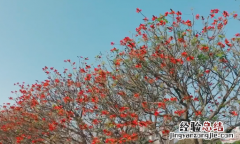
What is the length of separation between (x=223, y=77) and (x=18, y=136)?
25.0 feet

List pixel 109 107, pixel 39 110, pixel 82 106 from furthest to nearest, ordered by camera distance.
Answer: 1. pixel 39 110
2. pixel 82 106
3. pixel 109 107

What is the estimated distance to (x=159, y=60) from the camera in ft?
18.6

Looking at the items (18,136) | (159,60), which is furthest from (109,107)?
(18,136)

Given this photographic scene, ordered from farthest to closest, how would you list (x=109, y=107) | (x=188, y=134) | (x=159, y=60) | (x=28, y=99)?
1. (x=28, y=99)
2. (x=109, y=107)
3. (x=159, y=60)
4. (x=188, y=134)

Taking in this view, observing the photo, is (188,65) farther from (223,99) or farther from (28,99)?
(28,99)

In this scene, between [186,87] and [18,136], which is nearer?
[186,87]

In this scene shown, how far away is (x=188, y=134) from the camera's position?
5.34 m

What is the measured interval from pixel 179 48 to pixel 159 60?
538mm

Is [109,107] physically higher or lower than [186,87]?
lower

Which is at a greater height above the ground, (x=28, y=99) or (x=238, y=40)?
(x=238, y=40)

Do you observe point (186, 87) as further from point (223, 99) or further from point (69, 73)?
point (69, 73)

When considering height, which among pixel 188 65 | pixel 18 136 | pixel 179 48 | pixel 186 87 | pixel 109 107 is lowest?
pixel 18 136

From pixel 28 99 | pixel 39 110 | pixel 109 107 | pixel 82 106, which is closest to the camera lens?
pixel 109 107

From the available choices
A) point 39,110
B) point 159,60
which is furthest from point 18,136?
point 159,60
